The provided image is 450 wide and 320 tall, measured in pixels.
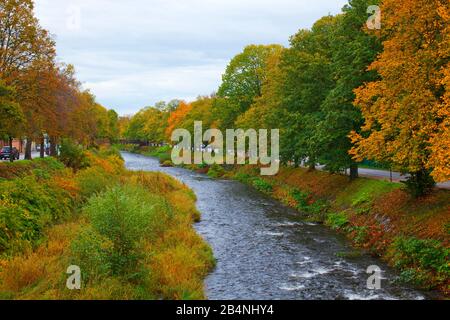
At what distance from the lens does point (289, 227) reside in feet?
96.7

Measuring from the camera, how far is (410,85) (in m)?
21.5

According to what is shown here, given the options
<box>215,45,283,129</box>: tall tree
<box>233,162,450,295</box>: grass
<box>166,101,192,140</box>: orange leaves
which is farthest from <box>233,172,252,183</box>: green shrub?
<box>166,101,192,140</box>: orange leaves

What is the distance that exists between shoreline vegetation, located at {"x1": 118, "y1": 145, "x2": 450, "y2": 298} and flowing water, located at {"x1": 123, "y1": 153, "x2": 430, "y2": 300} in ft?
2.97

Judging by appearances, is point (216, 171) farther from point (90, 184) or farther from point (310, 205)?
point (90, 184)

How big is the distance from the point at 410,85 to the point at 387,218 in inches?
316

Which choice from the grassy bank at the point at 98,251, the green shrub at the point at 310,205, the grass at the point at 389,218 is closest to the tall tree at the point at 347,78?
the grass at the point at 389,218

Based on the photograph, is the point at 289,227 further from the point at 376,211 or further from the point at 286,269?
the point at 286,269

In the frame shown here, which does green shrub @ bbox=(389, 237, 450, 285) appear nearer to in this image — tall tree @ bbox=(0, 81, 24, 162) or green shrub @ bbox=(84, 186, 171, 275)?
green shrub @ bbox=(84, 186, 171, 275)

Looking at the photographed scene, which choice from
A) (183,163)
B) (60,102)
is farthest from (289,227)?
(183,163)

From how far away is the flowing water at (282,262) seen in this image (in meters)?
17.0
